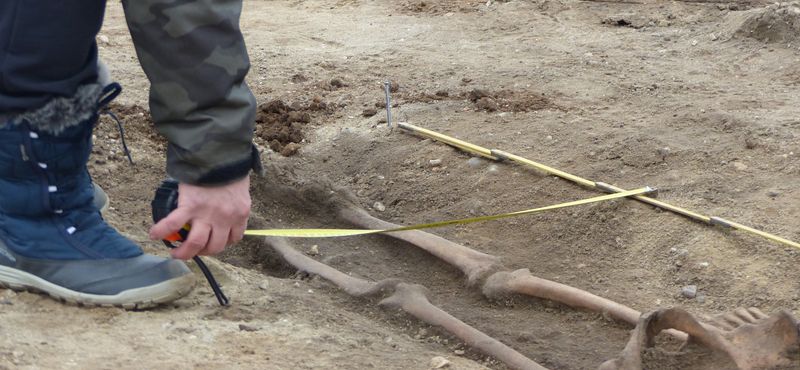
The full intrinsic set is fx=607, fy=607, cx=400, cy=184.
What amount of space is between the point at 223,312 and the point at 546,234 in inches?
58.9

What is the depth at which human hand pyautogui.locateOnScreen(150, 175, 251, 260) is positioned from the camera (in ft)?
4.68

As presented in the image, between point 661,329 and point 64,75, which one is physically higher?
point 64,75

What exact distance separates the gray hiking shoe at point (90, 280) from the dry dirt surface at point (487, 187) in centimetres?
5

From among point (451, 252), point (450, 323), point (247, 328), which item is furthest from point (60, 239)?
point (451, 252)

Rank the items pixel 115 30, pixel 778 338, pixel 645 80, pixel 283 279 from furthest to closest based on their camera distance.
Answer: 1. pixel 115 30
2. pixel 645 80
3. pixel 283 279
4. pixel 778 338

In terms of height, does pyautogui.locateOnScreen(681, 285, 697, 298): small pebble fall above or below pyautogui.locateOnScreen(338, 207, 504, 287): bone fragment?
below

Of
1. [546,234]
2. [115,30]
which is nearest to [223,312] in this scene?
[546,234]

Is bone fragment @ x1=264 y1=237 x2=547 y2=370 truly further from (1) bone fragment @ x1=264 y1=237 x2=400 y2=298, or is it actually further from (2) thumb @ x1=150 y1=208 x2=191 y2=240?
(2) thumb @ x1=150 y1=208 x2=191 y2=240

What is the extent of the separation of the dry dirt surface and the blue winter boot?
0.06m

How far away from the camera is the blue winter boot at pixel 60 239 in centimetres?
179

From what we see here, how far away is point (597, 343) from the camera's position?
2010mm

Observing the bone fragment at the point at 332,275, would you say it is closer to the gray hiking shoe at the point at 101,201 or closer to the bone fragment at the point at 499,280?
the bone fragment at the point at 499,280

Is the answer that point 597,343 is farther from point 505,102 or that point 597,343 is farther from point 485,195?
point 505,102

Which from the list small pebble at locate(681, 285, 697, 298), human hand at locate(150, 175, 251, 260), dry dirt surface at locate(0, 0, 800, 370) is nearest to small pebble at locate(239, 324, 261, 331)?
dry dirt surface at locate(0, 0, 800, 370)
